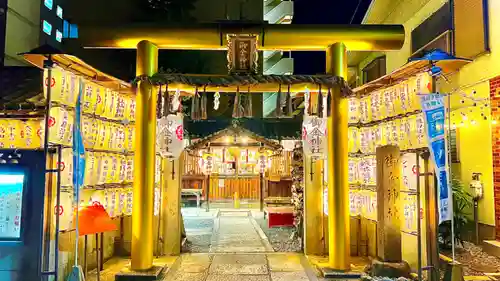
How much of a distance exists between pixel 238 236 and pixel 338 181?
5672 mm

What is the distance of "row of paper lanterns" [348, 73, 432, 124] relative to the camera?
6.42 meters

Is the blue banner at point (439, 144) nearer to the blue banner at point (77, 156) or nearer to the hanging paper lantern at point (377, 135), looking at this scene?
the hanging paper lantern at point (377, 135)

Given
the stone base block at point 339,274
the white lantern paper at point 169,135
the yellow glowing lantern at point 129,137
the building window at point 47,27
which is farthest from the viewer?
the building window at point 47,27

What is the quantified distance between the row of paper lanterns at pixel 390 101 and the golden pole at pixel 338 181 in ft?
2.80

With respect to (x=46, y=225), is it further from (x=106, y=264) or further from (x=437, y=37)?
(x=437, y=37)

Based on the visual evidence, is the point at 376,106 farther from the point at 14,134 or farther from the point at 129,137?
the point at 14,134

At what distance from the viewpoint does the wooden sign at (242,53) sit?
25.6 ft

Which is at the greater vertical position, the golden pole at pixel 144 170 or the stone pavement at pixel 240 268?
the golden pole at pixel 144 170

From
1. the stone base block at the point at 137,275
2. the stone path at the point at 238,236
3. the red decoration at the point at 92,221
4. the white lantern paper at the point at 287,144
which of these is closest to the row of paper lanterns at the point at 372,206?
the stone path at the point at 238,236

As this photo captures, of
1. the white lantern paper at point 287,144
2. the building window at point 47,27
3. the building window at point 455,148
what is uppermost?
the building window at point 47,27

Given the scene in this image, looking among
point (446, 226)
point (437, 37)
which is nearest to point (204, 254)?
point (446, 226)

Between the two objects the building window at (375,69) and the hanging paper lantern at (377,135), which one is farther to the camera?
the building window at (375,69)

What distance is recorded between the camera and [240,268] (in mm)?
8023

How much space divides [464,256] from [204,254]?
22.0ft
